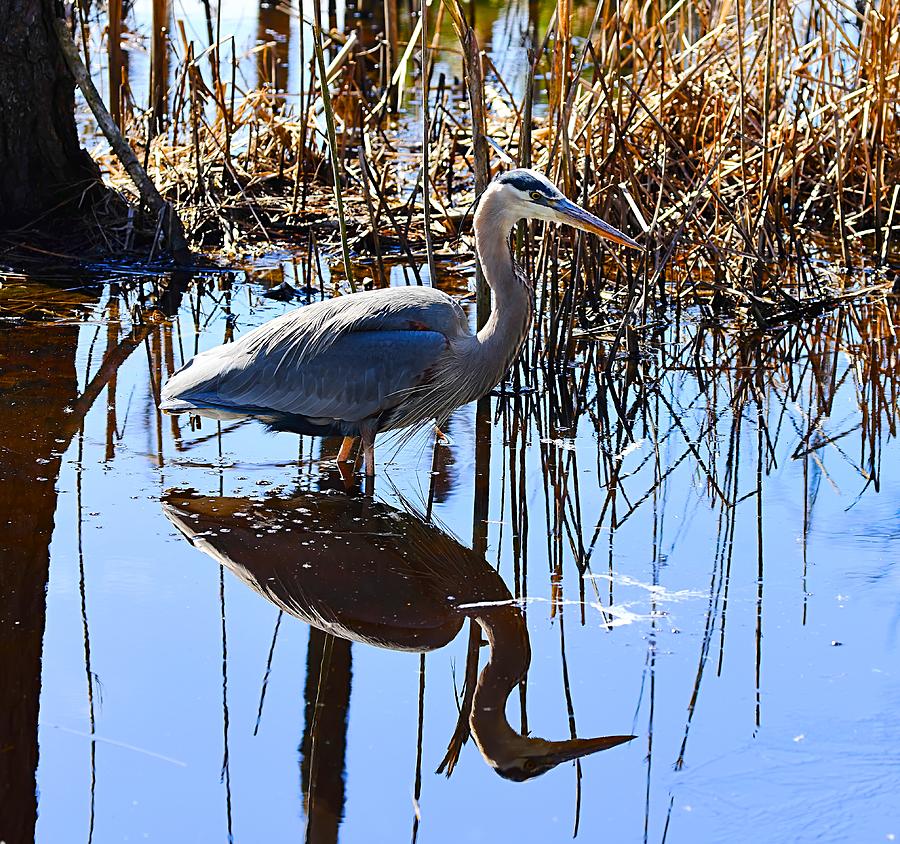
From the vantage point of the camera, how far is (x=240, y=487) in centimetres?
466

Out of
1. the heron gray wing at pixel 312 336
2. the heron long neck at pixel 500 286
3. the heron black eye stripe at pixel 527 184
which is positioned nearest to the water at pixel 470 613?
the heron gray wing at pixel 312 336

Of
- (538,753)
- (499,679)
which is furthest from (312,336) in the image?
(538,753)

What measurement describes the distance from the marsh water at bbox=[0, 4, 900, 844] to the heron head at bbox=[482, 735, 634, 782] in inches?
1.0

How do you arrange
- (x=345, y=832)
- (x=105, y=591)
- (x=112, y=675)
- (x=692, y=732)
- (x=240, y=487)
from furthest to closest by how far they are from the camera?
(x=240, y=487), (x=105, y=591), (x=112, y=675), (x=692, y=732), (x=345, y=832)

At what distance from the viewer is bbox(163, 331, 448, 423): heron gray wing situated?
4.87m

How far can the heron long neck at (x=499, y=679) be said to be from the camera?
3.12 metres

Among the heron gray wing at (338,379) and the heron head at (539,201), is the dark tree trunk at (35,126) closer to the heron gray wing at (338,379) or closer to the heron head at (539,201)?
the heron gray wing at (338,379)

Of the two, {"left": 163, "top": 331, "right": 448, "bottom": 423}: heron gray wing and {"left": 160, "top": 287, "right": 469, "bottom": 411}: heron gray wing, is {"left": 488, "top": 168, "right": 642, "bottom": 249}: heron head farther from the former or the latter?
{"left": 163, "top": 331, "right": 448, "bottom": 423}: heron gray wing

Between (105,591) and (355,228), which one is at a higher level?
(355,228)

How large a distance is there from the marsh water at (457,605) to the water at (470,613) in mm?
10

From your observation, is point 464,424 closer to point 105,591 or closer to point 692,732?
point 105,591

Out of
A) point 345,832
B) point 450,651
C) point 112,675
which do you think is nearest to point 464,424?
point 450,651

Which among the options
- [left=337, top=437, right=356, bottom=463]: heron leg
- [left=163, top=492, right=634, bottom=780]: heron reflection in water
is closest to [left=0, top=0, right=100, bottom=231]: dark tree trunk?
[left=337, top=437, right=356, bottom=463]: heron leg

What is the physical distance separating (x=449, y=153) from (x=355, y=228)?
845mm
